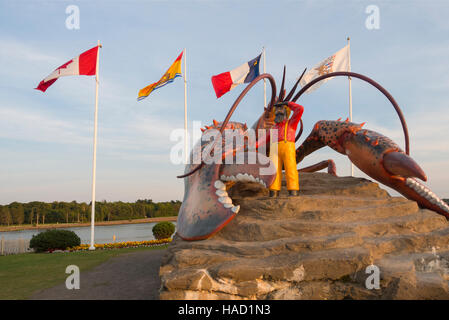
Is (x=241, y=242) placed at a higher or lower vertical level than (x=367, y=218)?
lower

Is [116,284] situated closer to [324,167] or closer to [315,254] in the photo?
[315,254]

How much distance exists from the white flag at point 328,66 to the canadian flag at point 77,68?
9.03 metres

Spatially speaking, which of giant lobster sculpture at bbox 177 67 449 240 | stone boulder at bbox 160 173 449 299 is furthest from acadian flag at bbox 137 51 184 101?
stone boulder at bbox 160 173 449 299

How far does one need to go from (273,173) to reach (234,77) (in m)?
8.28

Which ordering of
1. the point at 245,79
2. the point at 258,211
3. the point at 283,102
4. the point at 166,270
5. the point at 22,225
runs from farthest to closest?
the point at 22,225, the point at 245,79, the point at 283,102, the point at 258,211, the point at 166,270

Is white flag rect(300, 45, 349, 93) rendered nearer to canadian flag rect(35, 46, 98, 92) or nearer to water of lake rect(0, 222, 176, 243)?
canadian flag rect(35, 46, 98, 92)

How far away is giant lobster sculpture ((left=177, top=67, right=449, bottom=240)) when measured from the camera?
5.02 meters

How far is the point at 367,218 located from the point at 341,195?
792 millimetres

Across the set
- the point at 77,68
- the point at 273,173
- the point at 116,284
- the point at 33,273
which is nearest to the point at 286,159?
the point at 273,173

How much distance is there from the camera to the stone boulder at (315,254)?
12.8 feet

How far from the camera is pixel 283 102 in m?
5.81

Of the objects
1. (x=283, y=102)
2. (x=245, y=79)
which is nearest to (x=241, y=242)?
(x=283, y=102)

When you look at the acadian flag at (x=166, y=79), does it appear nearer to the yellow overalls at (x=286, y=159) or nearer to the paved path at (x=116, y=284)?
the paved path at (x=116, y=284)
